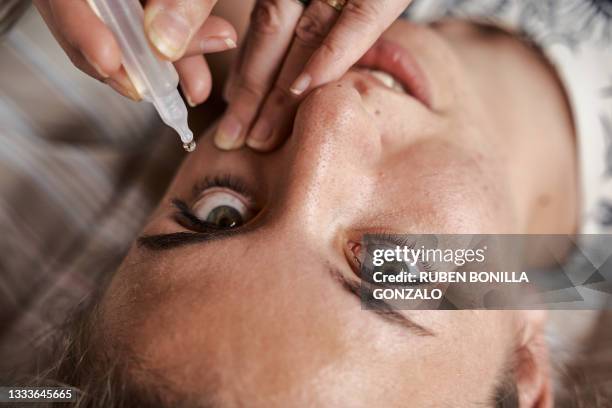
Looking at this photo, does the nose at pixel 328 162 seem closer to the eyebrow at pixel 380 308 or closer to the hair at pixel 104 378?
the eyebrow at pixel 380 308

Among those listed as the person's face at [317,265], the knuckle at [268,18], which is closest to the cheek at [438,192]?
the person's face at [317,265]

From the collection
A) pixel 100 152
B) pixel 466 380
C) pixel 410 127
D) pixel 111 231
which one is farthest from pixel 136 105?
pixel 466 380

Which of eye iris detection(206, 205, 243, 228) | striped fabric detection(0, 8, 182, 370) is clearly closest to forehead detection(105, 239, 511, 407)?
eye iris detection(206, 205, 243, 228)

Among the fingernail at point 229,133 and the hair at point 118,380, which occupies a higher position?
the fingernail at point 229,133

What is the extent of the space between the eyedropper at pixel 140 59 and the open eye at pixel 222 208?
162mm

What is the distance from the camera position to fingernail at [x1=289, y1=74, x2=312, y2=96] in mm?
650

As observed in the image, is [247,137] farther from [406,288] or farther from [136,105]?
[136,105]

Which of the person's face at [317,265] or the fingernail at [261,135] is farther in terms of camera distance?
the fingernail at [261,135]

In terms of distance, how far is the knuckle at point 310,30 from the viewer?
2.29ft

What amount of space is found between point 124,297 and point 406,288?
317 mm

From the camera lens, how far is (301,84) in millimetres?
651

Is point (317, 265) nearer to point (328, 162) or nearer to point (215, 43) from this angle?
point (328, 162)

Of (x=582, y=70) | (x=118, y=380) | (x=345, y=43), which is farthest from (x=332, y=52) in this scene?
(x=582, y=70)

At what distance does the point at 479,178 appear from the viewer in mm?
717
